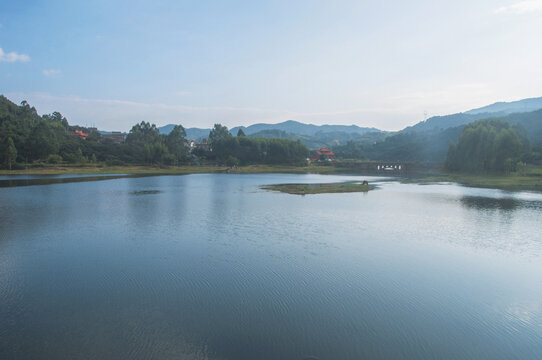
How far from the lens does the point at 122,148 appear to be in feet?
358

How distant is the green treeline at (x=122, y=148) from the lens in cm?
8038

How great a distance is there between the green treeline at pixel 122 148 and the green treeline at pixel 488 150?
56.3 meters

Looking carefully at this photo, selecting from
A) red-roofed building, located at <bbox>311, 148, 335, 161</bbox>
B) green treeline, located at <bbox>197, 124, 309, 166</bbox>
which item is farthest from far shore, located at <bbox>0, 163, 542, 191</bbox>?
red-roofed building, located at <bbox>311, 148, 335, 161</bbox>

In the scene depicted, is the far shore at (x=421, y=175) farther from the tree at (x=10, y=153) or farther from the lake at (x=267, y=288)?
the lake at (x=267, y=288)

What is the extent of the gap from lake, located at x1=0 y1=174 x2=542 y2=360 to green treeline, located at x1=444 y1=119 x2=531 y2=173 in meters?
46.5

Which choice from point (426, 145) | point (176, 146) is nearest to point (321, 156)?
point (426, 145)

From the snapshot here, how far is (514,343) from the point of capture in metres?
8.37

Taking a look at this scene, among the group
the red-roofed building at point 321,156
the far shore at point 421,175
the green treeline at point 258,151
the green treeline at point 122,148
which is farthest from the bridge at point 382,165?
the red-roofed building at point 321,156

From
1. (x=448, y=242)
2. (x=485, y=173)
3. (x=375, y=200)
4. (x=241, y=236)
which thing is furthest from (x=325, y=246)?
(x=485, y=173)

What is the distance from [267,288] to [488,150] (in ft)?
220

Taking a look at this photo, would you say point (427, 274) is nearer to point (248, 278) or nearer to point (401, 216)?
point (248, 278)

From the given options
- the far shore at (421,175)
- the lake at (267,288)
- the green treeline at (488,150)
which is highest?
the green treeline at (488,150)

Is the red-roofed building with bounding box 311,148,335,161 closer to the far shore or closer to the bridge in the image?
the bridge

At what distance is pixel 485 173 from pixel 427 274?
62943mm
